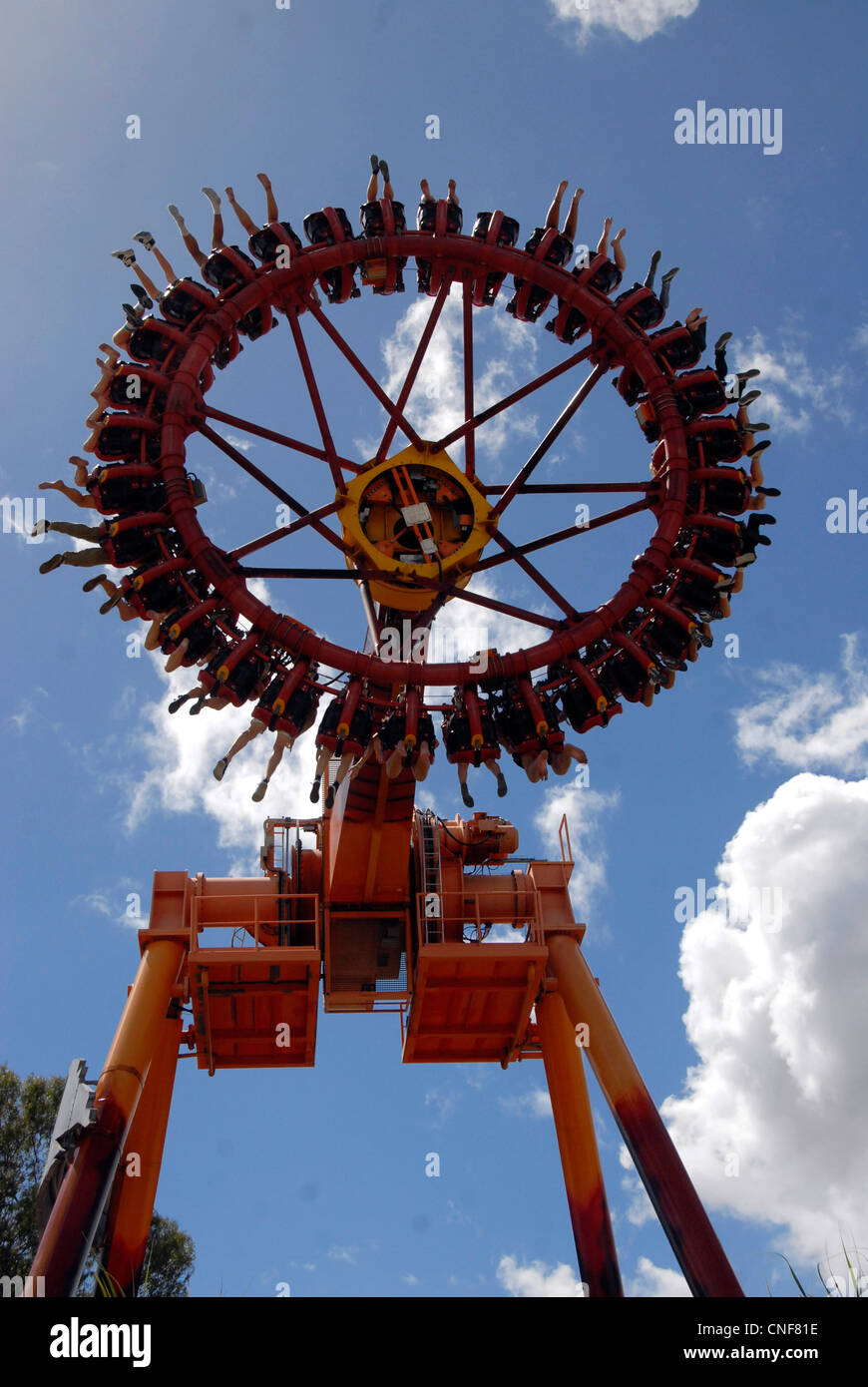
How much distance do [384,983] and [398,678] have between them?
759 cm

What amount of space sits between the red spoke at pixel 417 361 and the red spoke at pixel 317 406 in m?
1.34

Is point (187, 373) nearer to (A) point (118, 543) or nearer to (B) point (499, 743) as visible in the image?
(A) point (118, 543)

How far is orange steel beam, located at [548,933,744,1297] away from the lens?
19125 millimetres

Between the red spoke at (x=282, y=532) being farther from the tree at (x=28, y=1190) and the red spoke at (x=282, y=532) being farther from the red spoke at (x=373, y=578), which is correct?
the tree at (x=28, y=1190)

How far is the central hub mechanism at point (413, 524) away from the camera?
822 inches

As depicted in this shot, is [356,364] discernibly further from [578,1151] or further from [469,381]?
[578,1151]

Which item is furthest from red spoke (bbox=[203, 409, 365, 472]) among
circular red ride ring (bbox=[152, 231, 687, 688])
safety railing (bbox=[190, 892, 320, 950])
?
safety railing (bbox=[190, 892, 320, 950])

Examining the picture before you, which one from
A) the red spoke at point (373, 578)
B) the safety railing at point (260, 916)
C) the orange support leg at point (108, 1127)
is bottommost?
the orange support leg at point (108, 1127)

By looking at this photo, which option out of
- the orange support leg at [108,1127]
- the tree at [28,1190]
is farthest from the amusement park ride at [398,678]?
the tree at [28,1190]

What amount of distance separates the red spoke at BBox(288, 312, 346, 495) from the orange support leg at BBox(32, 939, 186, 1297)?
8.40 metres

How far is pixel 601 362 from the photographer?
2214 centimetres

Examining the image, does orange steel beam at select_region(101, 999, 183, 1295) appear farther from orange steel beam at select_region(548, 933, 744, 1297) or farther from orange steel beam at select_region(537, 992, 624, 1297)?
orange steel beam at select_region(548, 933, 744, 1297)
